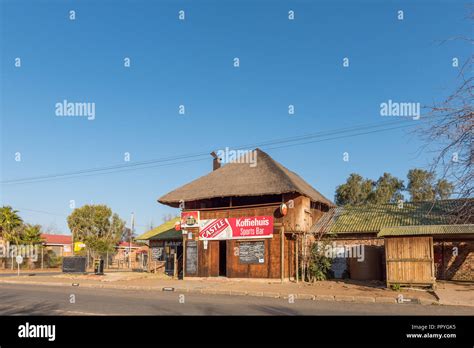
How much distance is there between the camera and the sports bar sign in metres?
24.2

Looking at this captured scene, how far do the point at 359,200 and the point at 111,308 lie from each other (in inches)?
1619

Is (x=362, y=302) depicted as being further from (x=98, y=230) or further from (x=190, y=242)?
(x=98, y=230)

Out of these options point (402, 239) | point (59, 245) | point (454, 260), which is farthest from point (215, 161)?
point (59, 245)

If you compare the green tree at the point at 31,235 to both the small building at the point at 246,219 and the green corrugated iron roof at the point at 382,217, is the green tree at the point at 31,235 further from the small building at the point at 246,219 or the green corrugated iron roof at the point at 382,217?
the green corrugated iron roof at the point at 382,217

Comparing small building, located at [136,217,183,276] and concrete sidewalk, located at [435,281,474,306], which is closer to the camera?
concrete sidewalk, located at [435,281,474,306]

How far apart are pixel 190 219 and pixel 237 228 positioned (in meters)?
3.41

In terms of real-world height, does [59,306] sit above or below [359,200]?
below

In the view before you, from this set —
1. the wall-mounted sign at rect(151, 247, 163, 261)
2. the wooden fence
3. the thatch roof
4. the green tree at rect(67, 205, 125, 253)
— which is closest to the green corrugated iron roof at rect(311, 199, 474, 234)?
the thatch roof

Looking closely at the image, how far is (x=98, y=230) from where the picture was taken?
50531mm

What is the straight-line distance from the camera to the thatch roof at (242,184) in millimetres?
24234

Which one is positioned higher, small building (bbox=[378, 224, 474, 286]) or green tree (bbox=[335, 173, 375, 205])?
green tree (bbox=[335, 173, 375, 205])

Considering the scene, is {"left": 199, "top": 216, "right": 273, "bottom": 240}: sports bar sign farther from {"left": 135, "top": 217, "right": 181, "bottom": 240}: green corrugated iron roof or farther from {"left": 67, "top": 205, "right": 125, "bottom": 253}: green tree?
{"left": 67, "top": 205, "right": 125, "bottom": 253}: green tree
